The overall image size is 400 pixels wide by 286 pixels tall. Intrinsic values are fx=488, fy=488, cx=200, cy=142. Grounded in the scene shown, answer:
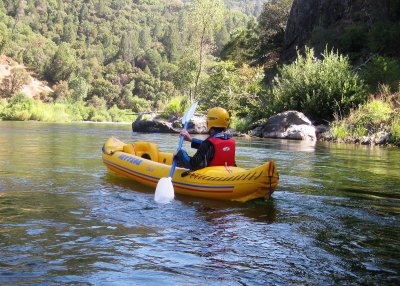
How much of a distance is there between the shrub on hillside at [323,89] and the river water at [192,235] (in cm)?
1097

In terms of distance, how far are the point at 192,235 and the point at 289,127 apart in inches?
558

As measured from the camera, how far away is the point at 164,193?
541cm

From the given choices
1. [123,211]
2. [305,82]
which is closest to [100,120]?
[305,82]

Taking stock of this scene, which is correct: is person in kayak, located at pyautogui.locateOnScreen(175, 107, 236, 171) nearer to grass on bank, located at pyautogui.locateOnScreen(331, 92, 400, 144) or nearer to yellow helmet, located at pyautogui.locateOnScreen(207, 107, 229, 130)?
yellow helmet, located at pyautogui.locateOnScreen(207, 107, 229, 130)

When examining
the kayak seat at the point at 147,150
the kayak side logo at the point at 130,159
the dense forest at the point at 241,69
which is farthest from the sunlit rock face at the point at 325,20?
the kayak side logo at the point at 130,159

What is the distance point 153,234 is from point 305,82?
1555cm

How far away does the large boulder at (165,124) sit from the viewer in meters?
21.8

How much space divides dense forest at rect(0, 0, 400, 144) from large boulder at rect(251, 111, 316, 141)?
105 centimetres

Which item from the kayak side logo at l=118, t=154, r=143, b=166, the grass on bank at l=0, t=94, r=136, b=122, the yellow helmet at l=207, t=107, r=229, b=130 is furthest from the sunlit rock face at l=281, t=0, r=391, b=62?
the yellow helmet at l=207, t=107, r=229, b=130

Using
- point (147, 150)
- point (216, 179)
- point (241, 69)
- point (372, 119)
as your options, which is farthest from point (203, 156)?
point (241, 69)

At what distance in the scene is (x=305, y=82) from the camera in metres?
18.5

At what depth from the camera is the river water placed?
2998mm

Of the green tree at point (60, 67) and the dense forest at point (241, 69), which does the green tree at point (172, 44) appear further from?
the green tree at point (60, 67)

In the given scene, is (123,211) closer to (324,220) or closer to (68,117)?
(324,220)
